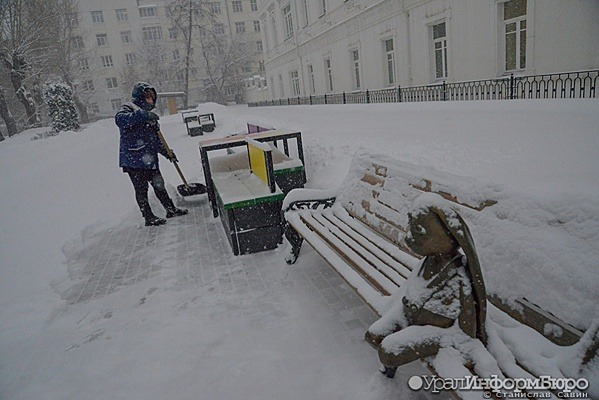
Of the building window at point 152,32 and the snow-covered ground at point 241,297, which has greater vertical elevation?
the building window at point 152,32

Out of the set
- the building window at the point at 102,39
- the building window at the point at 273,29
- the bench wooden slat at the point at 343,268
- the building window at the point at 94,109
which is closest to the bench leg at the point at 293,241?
the bench wooden slat at the point at 343,268

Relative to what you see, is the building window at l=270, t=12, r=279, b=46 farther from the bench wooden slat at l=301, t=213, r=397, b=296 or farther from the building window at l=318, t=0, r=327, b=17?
the bench wooden slat at l=301, t=213, r=397, b=296

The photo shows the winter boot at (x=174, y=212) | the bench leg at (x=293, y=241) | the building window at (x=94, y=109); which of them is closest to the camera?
the bench leg at (x=293, y=241)

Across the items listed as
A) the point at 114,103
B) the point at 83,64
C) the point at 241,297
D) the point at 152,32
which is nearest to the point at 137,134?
the point at 241,297

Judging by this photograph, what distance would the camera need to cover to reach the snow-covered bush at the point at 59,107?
66.4 ft

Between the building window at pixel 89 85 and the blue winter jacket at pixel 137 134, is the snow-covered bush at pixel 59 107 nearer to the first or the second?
the blue winter jacket at pixel 137 134

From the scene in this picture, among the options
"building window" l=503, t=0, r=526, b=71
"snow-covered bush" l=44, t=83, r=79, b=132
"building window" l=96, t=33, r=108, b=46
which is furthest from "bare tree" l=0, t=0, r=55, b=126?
"building window" l=96, t=33, r=108, b=46

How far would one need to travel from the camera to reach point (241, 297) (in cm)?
363

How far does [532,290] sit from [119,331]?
2.98 m

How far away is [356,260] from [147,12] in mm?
60723

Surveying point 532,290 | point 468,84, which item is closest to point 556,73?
point 468,84

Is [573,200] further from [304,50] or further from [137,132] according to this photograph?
[304,50]

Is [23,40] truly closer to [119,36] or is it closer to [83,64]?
[83,64]

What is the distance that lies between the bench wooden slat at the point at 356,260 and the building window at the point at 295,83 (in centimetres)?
2870
